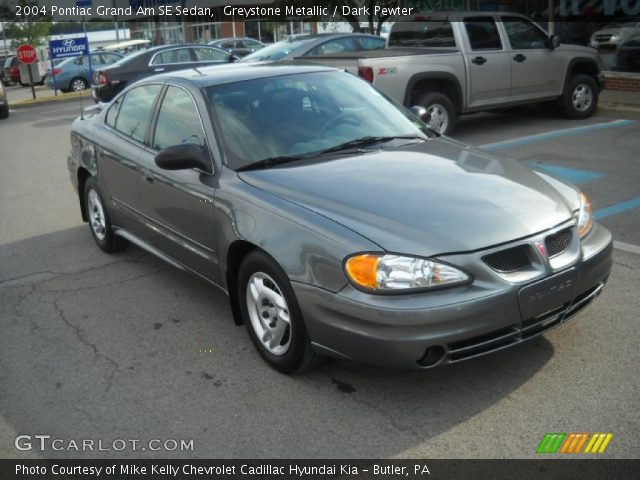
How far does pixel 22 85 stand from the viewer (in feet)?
115

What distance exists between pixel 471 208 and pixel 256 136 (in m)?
1.51

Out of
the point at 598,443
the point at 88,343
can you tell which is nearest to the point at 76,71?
the point at 88,343

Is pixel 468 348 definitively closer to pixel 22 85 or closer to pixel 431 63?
pixel 431 63

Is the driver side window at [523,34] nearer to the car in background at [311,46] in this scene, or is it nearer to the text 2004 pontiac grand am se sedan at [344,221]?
the car in background at [311,46]

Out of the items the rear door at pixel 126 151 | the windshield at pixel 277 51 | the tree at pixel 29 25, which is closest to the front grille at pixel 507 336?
the rear door at pixel 126 151

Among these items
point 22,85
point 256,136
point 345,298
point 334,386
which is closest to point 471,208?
point 345,298

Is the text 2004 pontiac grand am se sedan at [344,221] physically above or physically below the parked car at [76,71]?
above

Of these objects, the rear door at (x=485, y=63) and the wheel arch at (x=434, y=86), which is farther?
the rear door at (x=485, y=63)

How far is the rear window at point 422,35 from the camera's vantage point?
35.5ft

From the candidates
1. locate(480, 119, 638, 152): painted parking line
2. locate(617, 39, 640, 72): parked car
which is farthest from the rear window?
locate(617, 39, 640, 72): parked car

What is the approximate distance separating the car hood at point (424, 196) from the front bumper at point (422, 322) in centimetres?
24

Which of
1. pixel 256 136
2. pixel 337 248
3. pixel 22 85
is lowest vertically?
pixel 22 85

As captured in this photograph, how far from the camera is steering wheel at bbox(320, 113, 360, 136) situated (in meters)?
4.66

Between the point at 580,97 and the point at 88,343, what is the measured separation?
9.53m
